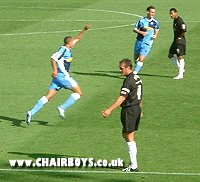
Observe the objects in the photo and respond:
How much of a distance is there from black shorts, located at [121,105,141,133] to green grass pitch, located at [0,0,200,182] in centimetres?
97

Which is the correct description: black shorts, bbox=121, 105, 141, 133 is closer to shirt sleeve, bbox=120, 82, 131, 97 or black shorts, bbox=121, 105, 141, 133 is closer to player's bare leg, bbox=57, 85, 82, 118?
shirt sleeve, bbox=120, 82, 131, 97

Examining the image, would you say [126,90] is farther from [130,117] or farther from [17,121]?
[17,121]

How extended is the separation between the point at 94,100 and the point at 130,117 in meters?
6.65

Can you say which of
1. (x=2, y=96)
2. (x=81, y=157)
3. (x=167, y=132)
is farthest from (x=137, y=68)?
(x=81, y=157)

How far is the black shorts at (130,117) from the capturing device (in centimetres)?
1769

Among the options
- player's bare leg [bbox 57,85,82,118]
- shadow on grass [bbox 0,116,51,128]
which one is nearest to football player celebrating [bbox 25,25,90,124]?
player's bare leg [bbox 57,85,82,118]

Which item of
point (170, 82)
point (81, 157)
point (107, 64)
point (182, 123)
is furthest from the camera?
point (107, 64)

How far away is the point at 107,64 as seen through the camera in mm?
29969

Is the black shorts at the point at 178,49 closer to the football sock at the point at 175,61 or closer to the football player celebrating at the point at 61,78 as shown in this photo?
the football sock at the point at 175,61

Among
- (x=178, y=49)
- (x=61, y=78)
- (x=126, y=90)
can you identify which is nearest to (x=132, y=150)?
(x=126, y=90)

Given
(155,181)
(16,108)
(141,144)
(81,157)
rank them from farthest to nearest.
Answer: (16,108), (141,144), (81,157), (155,181)

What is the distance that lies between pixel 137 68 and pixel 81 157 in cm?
913

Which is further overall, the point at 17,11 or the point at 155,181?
the point at 17,11

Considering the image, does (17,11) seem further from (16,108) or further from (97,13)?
(16,108)
